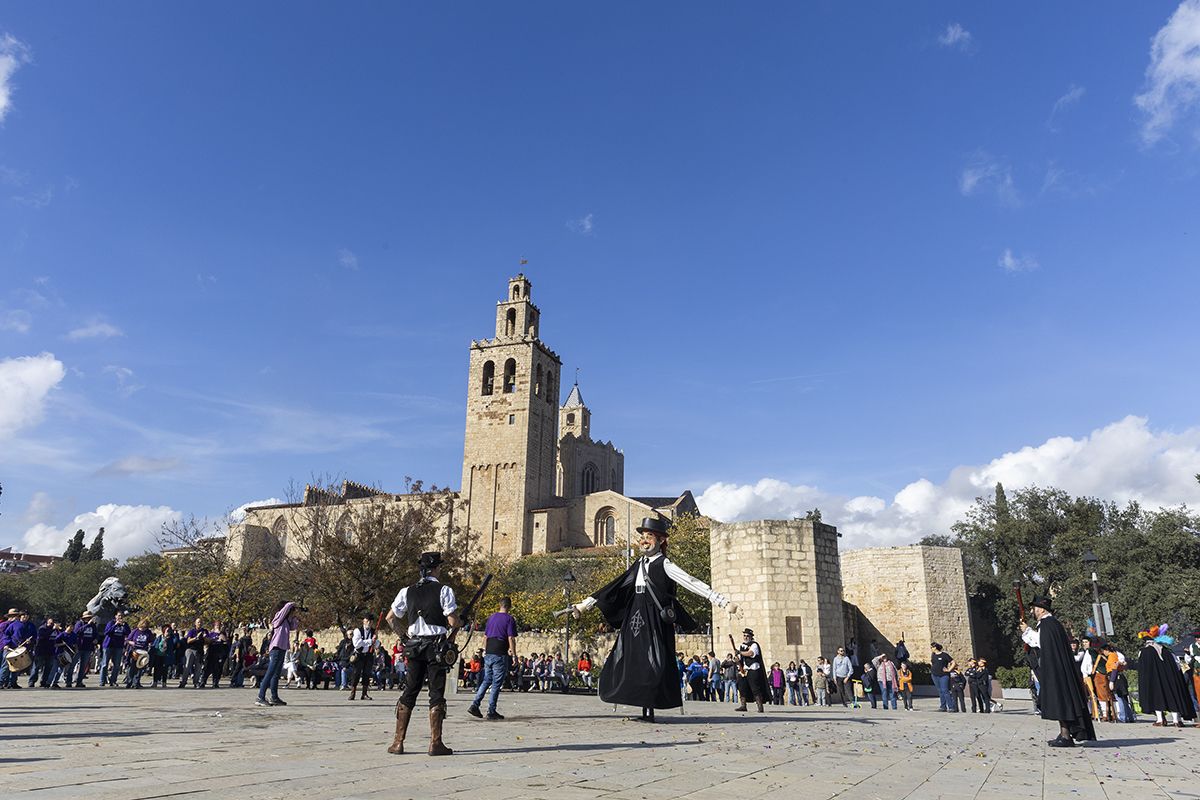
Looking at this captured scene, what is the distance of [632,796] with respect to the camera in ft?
13.4

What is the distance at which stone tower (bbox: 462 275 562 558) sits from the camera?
73.1 m

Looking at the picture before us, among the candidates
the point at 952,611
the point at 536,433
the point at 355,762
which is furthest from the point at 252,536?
the point at 355,762

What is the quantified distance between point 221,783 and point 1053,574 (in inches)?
1894

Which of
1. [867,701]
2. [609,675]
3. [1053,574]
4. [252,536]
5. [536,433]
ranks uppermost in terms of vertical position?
[536,433]

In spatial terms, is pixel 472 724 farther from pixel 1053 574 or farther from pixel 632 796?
pixel 1053 574

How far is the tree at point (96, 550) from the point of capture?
83625 millimetres

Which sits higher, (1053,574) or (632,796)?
(1053,574)

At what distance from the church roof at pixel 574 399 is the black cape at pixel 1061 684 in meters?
93.5

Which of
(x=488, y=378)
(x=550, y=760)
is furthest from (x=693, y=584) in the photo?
(x=488, y=378)

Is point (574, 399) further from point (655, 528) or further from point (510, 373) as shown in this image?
point (655, 528)

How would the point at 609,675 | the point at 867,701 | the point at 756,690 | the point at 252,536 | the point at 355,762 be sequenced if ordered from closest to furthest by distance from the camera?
1. the point at 355,762
2. the point at 609,675
3. the point at 756,690
4. the point at 867,701
5. the point at 252,536

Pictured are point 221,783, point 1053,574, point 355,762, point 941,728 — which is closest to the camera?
point 221,783

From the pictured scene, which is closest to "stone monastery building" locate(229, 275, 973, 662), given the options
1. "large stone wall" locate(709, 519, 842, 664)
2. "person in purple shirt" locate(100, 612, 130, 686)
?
"large stone wall" locate(709, 519, 842, 664)

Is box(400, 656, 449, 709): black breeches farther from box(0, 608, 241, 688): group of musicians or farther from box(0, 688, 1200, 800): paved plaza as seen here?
box(0, 608, 241, 688): group of musicians
